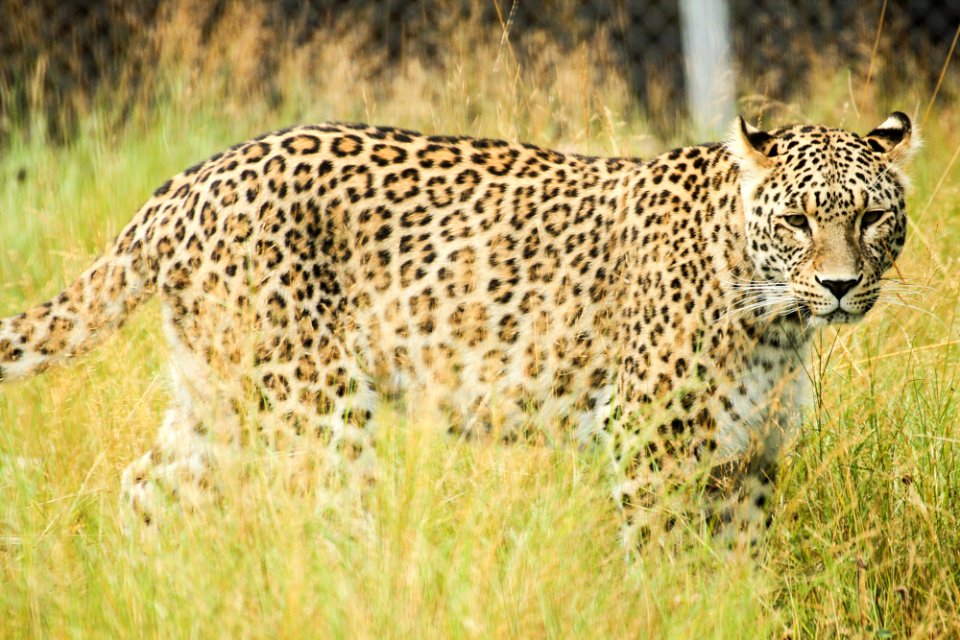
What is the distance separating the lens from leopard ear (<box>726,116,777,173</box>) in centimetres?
436

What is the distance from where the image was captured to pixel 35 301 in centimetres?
608

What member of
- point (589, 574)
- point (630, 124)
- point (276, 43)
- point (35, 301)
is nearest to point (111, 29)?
point (276, 43)

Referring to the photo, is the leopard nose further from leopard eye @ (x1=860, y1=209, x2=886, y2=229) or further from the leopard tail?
the leopard tail

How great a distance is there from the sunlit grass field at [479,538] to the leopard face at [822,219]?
0.32 meters

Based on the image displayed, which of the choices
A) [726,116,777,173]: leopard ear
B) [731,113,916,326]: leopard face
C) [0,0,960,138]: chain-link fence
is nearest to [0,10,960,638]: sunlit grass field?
[731,113,916,326]: leopard face

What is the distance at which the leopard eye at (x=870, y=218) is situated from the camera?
425cm

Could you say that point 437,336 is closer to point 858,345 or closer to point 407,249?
point 407,249

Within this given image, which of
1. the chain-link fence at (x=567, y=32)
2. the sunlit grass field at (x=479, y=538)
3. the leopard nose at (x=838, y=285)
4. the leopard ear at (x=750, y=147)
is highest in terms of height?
the chain-link fence at (x=567, y=32)

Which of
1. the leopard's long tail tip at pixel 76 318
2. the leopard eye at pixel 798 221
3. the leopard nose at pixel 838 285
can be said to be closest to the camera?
the leopard nose at pixel 838 285

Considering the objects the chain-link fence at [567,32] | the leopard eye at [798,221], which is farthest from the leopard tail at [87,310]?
the chain-link fence at [567,32]

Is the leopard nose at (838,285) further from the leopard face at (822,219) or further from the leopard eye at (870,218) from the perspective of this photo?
the leopard eye at (870,218)

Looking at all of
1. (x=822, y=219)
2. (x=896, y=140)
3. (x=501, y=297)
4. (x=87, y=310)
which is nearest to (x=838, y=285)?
(x=822, y=219)

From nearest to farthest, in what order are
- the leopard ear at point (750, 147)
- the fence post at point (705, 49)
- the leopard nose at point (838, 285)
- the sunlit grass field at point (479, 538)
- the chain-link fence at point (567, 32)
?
1. the sunlit grass field at point (479, 538)
2. the leopard nose at point (838, 285)
3. the leopard ear at point (750, 147)
4. the fence post at point (705, 49)
5. the chain-link fence at point (567, 32)

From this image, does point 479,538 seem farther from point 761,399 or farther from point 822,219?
point 822,219
